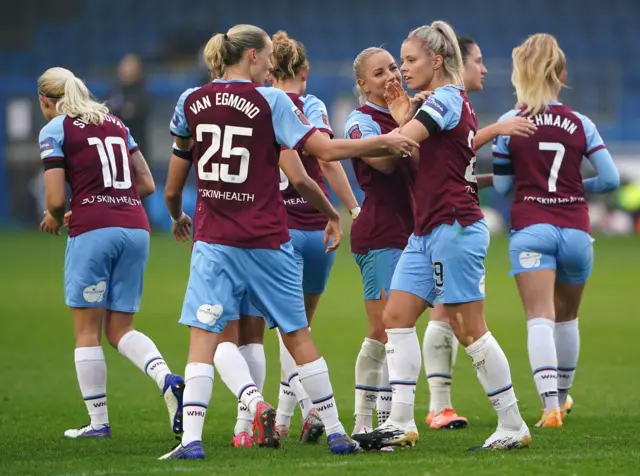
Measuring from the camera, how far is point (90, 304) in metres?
6.66

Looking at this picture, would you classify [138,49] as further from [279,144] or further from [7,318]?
[279,144]

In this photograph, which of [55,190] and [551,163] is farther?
[551,163]

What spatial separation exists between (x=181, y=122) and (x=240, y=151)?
1.18ft

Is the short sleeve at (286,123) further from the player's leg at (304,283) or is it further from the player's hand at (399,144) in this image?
the player's leg at (304,283)

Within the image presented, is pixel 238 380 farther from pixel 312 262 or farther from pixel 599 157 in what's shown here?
pixel 599 157

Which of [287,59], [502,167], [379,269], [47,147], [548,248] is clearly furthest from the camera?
[502,167]

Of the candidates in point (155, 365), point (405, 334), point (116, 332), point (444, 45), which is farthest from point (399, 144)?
point (116, 332)

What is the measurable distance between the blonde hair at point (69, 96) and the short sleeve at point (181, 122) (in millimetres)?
1090

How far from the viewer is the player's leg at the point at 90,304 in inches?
261

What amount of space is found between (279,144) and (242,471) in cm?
155

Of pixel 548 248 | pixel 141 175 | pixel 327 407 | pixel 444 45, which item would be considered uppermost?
pixel 444 45

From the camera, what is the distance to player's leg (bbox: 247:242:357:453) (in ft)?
18.4

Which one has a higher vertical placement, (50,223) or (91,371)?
(50,223)

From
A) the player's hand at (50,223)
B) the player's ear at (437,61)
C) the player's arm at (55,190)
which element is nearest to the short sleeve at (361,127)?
the player's ear at (437,61)
